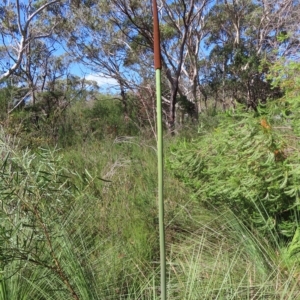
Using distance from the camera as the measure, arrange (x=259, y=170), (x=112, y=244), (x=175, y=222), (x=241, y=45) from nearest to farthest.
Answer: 1. (x=259, y=170)
2. (x=112, y=244)
3. (x=175, y=222)
4. (x=241, y=45)

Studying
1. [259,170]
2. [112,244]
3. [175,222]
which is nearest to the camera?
[259,170]

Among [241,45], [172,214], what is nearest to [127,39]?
[241,45]

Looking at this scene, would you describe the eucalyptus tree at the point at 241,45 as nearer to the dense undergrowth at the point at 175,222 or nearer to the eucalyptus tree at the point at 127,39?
the eucalyptus tree at the point at 127,39

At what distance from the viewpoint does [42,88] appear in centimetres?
1934

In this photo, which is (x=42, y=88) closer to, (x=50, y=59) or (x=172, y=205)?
(x=50, y=59)

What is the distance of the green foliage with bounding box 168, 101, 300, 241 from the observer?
6.68 feet

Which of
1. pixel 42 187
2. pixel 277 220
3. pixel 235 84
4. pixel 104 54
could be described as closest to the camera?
pixel 42 187

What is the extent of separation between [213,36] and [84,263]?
748 inches

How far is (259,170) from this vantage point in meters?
2.12

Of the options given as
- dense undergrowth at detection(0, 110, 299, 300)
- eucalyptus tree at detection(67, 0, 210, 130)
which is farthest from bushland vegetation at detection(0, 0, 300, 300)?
eucalyptus tree at detection(67, 0, 210, 130)

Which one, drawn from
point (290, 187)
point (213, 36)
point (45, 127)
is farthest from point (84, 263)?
point (213, 36)

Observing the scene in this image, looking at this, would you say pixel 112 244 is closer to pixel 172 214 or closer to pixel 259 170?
pixel 172 214

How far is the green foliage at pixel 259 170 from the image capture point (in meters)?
2.04

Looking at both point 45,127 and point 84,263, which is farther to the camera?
point 45,127
